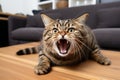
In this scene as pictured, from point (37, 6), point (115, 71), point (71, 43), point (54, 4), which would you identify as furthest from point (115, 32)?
point (37, 6)

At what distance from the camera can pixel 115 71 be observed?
903 mm

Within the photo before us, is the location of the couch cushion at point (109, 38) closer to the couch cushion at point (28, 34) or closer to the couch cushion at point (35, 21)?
the couch cushion at point (28, 34)

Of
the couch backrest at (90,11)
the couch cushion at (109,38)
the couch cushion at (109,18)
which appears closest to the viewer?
the couch cushion at (109,38)

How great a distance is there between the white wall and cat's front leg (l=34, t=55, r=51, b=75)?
352cm

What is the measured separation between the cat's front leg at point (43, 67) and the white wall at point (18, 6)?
352 centimetres

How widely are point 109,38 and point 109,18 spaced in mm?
567

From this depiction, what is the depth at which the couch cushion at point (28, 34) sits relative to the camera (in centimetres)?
261

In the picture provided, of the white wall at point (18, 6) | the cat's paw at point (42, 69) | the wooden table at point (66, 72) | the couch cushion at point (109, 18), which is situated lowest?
the wooden table at point (66, 72)

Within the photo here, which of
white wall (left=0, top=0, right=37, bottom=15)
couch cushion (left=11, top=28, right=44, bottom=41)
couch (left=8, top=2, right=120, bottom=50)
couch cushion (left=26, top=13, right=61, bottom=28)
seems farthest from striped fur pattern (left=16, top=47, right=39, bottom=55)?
white wall (left=0, top=0, right=37, bottom=15)

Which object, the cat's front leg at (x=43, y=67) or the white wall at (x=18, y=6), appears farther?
the white wall at (x=18, y=6)

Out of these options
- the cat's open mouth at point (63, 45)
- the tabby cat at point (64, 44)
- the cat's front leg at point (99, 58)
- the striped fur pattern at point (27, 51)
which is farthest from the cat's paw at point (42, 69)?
the striped fur pattern at point (27, 51)

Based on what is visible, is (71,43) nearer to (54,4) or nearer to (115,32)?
(115,32)

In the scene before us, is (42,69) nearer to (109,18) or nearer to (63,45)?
(63,45)

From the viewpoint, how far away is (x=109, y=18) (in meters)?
2.28
